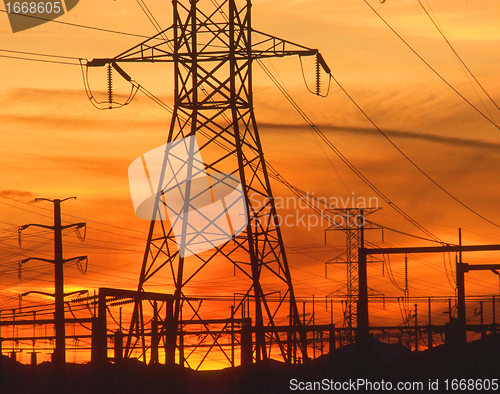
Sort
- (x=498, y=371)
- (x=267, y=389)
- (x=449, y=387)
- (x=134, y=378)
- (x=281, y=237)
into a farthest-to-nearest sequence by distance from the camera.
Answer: (x=281, y=237), (x=498, y=371), (x=449, y=387), (x=134, y=378), (x=267, y=389)

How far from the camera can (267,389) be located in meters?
19.3

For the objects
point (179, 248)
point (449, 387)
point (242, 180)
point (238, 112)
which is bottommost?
point (449, 387)

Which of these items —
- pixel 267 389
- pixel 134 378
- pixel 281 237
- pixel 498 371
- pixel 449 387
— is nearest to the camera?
pixel 267 389

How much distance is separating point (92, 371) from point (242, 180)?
8.28 metres

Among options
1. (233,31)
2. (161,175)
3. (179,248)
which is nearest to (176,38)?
(233,31)

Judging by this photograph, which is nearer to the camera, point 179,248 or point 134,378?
point 134,378

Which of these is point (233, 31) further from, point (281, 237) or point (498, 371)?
point (498, 371)

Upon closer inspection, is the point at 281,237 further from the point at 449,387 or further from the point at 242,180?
the point at 449,387

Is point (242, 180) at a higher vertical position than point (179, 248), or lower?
higher

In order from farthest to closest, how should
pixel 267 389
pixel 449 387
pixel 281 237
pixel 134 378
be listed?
pixel 281 237 < pixel 449 387 < pixel 134 378 < pixel 267 389

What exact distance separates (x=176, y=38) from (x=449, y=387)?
15666 millimetres

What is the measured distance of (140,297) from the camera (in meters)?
23.1

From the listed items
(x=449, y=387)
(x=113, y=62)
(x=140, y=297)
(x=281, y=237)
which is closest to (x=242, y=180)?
(x=281, y=237)

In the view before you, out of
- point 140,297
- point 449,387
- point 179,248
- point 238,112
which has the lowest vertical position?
point 449,387
